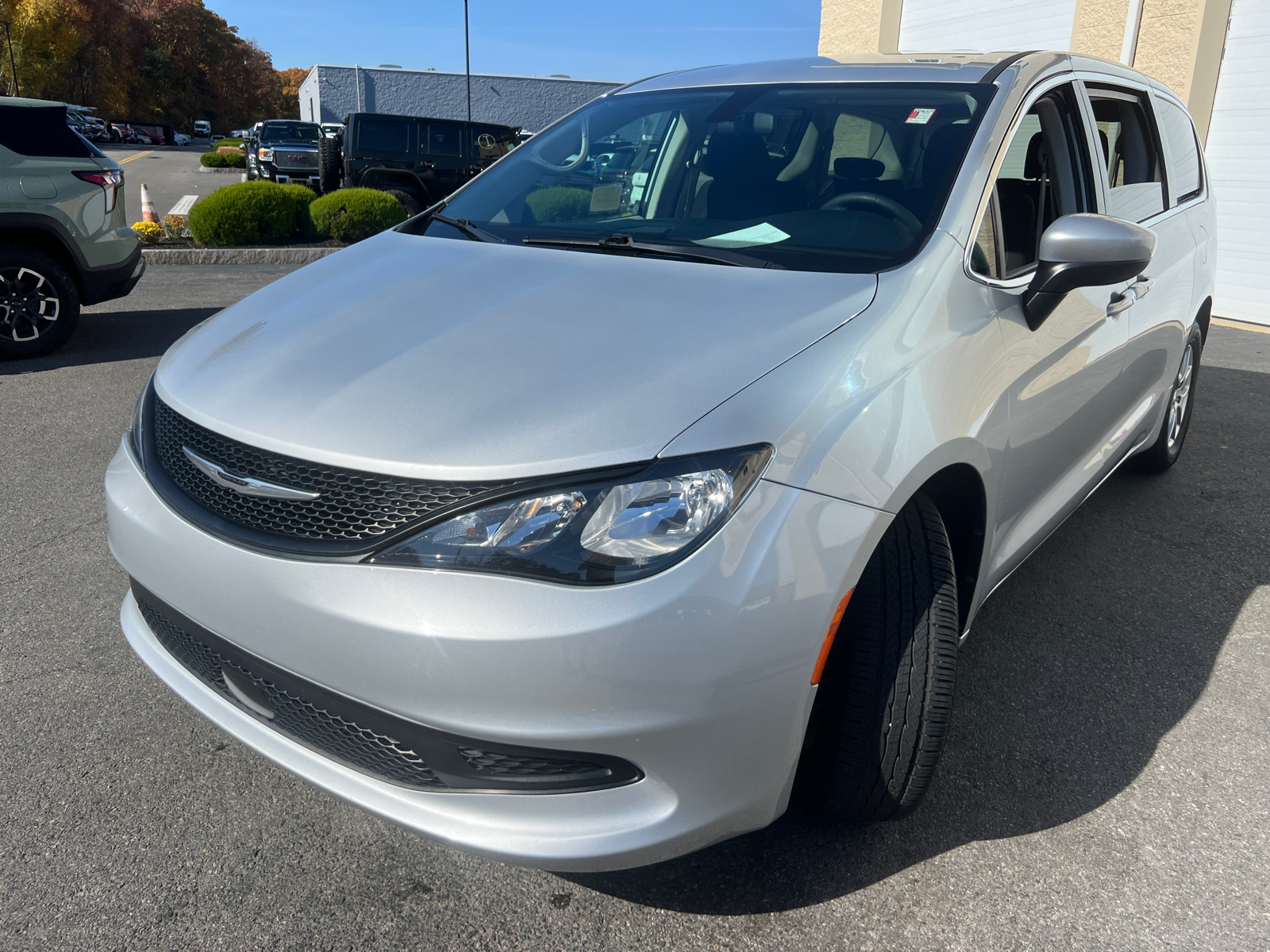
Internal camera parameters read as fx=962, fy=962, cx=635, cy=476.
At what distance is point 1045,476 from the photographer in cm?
254

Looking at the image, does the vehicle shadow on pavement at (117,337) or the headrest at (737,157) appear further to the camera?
the vehicle shadow on pavement at (117,337)

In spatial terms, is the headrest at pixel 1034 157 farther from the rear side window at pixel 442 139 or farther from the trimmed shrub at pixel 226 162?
the trimmed shrub at pixel 226 162

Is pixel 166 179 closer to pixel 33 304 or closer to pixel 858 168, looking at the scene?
pixel 33 304

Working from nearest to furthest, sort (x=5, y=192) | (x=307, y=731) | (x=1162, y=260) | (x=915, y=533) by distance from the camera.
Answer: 1. (x=307, y=731)
2. (x=915, y=533)
3. (x=1162, y=260)
4. (x=5, y=192)

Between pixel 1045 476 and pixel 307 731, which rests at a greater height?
pixel 1045 476

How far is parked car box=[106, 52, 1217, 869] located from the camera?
60.4 inches

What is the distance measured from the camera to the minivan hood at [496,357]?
1629 millimetres

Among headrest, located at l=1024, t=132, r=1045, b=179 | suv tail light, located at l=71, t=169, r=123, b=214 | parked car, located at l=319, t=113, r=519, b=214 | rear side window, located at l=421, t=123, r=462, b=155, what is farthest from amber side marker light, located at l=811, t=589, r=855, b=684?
rear side window, located at l=421, t=123, r=462, b=155

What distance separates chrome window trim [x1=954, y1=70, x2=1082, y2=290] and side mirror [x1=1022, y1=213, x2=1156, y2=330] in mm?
70

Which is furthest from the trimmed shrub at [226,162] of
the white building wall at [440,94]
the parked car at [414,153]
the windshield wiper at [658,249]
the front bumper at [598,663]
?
the front bumper at [598,663]

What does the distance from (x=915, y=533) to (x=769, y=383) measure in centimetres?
50

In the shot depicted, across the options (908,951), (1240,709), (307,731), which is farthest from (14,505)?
(1240,709)

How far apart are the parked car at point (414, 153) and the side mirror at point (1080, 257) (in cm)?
1388

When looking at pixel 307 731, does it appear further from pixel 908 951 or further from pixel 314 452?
pixel 908 951
